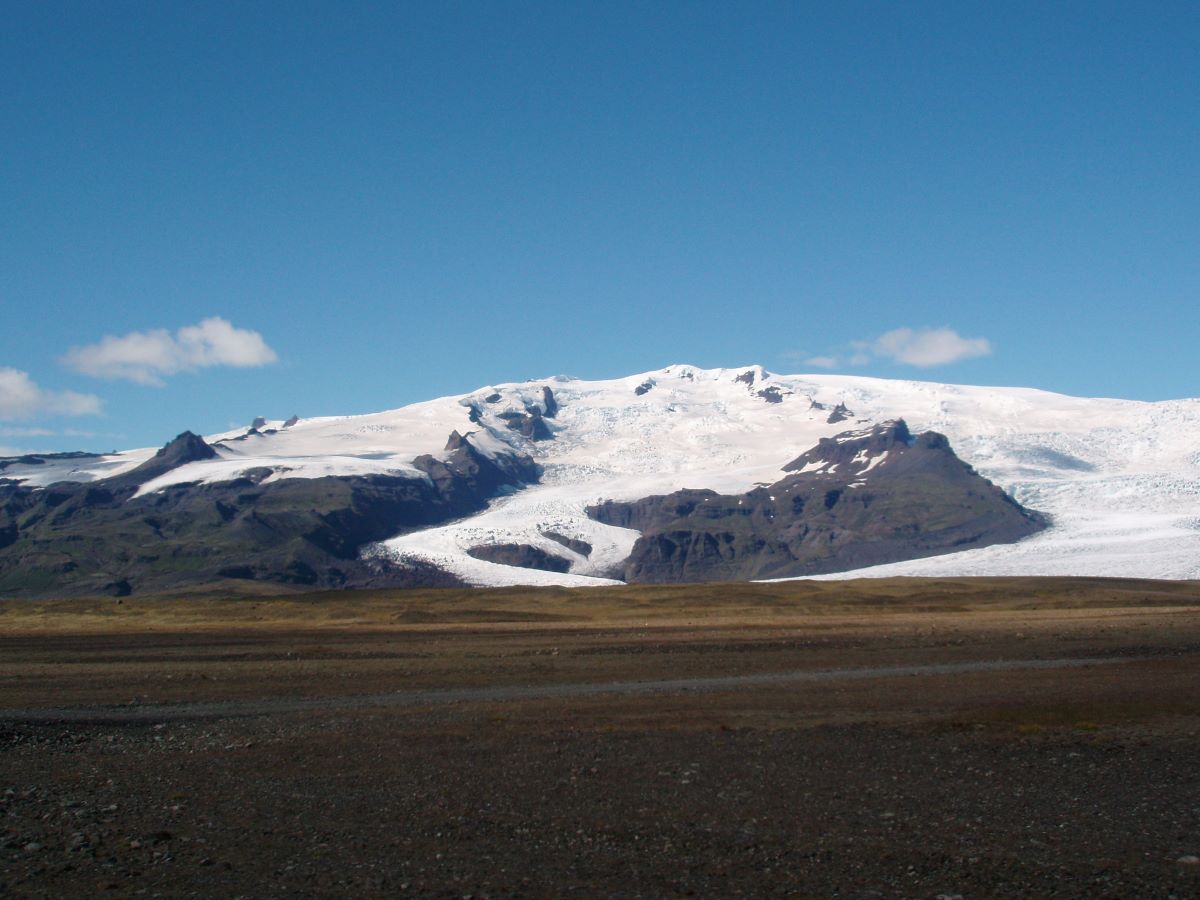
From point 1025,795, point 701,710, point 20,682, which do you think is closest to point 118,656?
point 20,682

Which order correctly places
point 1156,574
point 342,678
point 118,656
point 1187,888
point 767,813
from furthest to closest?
point 1156,574, point 118,656, point 342,678, point 767,813, point 1187,888

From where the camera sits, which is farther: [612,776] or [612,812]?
[612,776]

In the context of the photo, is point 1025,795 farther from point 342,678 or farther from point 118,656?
point 118,656

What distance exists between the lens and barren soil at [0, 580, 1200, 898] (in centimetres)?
1473

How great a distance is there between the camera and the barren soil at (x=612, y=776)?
48.3 feet

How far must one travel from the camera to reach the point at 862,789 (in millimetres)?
19203

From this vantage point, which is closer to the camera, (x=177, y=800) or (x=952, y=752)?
(x=177, y=800)

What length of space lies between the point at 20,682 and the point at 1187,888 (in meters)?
40.6

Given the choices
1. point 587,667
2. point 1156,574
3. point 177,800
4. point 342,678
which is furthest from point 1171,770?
point 1156,574

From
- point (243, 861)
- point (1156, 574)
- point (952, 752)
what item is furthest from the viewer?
point (1156, 574)

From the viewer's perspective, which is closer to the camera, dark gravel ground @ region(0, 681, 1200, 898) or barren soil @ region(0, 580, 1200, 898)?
dark gravel ground @ region(0, 681, 1200, 898)

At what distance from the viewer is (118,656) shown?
54250 mm

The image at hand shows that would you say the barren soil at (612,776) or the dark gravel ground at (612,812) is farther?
the barren soil at (612,776)

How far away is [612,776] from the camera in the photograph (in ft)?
68.0
